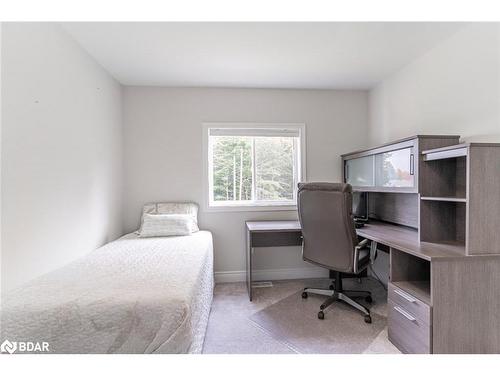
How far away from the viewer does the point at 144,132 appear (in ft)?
9.76

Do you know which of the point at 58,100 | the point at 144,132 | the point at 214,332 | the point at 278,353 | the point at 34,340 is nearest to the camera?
the point at 34,340

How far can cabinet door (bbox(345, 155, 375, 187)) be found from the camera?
260 centimetres

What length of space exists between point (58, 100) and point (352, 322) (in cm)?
302

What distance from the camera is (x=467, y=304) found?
1.46 metres

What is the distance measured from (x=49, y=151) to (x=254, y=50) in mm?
1842

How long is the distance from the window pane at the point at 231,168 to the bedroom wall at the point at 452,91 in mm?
1748

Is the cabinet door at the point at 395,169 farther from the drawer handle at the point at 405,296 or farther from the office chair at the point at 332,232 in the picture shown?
the drawer handle at the point at 405,296

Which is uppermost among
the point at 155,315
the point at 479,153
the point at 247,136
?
the point at 247,136

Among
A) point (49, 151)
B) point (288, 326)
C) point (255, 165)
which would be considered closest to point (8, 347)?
point (49, 151)

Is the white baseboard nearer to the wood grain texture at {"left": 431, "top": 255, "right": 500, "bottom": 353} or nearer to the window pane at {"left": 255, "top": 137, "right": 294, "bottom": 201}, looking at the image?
the window pane at {"left": 255, "top": 137, "right": 294, "bottom": 201}

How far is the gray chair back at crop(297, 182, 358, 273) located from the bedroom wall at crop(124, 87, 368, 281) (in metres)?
0.92

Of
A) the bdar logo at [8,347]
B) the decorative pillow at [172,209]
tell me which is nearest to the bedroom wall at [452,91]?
the decorative pillow at [172,209]
